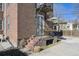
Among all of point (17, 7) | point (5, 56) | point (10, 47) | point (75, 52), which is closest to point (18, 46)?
point (10, 47)

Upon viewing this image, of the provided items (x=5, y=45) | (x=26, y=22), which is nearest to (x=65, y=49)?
(x=26, y=22)

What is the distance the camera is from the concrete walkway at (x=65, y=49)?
317 inches

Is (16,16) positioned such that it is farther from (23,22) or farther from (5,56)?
(5,56)

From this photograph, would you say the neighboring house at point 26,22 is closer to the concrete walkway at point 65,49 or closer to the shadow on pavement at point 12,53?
the shadow on pavement at point 12,53

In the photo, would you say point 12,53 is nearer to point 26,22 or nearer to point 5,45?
point 5,45

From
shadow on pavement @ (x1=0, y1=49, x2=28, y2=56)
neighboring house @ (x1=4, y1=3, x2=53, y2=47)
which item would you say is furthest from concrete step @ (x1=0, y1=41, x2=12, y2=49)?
shadow on pavement @ (x1=0, y1=49, x2=28, y2=56)

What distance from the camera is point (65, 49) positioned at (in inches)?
327

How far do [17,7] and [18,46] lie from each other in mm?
1376

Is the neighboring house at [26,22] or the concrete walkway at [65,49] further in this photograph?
the neighboring house at [26,22]

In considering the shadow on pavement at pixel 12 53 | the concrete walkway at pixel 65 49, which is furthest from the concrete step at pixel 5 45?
the concrete walkway at pixel 65 49

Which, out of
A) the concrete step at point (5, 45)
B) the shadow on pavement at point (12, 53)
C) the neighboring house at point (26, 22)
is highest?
the neighboring house at point (26, 22)

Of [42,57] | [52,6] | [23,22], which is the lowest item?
[42,57]

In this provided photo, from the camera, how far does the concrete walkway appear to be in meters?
8.05

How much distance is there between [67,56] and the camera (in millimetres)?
7977
